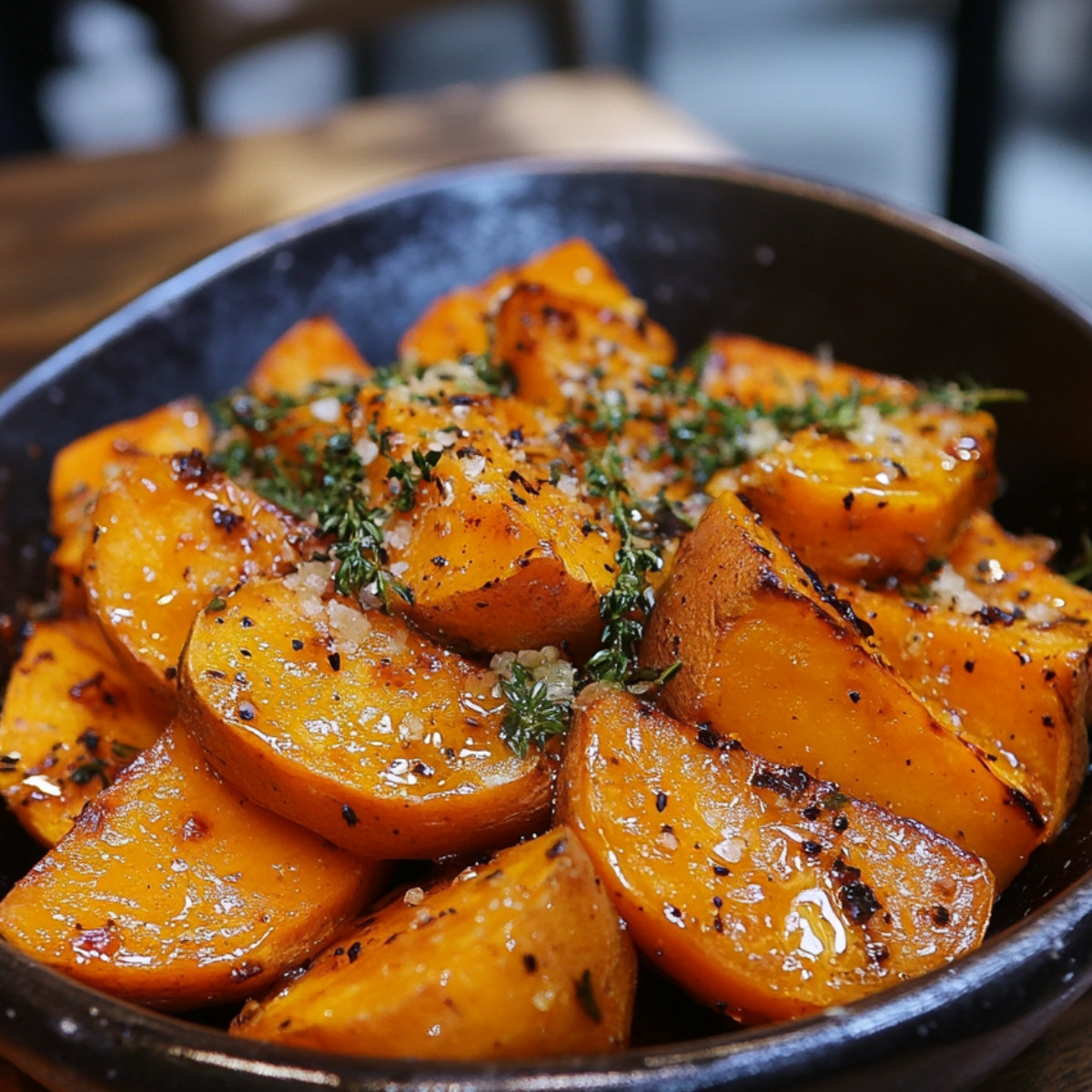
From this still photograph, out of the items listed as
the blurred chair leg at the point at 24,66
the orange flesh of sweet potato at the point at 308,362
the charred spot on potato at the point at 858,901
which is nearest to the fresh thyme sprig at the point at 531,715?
the charred spot on potato at the point at 858,901

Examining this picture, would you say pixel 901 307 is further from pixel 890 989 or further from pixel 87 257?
pixel 87 257

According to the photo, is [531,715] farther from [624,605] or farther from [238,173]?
[238,173]

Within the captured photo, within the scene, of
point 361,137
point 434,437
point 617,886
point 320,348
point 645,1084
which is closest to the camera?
point 645,1084

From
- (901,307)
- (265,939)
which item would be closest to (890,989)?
(265,939)

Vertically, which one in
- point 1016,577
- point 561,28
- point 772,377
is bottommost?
point 1016,577

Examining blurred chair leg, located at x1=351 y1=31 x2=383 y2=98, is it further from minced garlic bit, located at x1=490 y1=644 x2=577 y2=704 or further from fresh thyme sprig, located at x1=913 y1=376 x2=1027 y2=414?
minced garlic bit, located at x1=490 y1=644 x2=577 y2=704

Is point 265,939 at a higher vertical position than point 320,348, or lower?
lower

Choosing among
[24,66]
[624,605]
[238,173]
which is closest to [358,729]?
[624,605]
